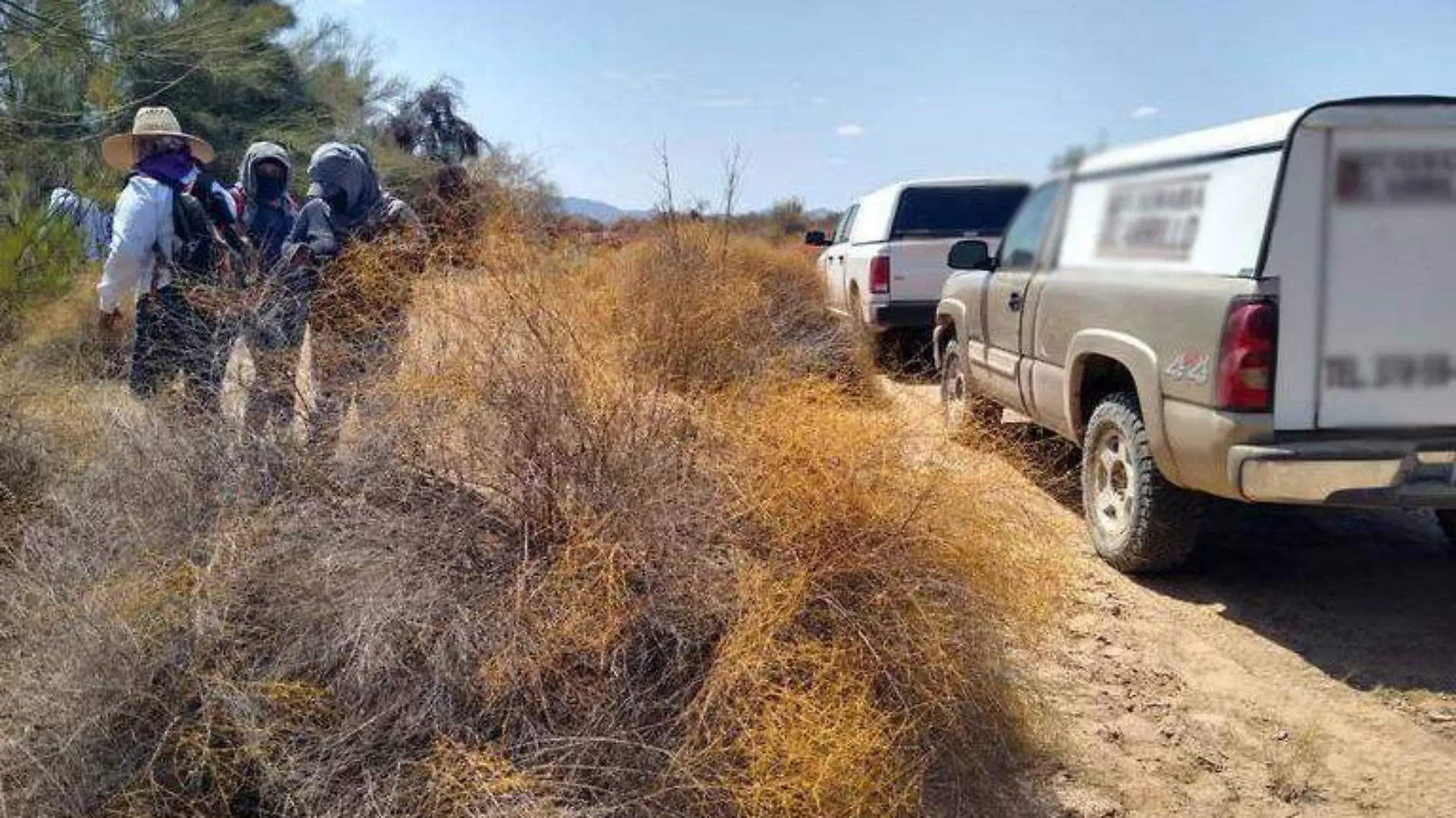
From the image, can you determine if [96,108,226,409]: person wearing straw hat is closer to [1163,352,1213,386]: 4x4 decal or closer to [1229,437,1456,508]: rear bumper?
[1163,352,1213,386]: 4x4 decal

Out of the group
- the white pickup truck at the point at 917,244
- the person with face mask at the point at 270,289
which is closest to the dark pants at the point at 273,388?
the person with face mask at the point at 270,289

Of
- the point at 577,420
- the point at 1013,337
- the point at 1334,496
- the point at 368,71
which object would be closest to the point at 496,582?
the point at 577,420

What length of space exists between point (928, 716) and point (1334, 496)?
184 cm

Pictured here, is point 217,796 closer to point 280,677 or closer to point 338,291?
point 280,677

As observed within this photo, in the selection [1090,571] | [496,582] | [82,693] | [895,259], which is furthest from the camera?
[895,259]

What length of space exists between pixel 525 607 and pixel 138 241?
301 centimetres

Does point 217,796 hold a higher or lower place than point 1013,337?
lower

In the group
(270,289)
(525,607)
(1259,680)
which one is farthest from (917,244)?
(525,607)

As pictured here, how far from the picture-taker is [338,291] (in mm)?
4430

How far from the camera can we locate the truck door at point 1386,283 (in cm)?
388

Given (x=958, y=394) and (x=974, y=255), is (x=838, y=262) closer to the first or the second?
(x=958, y=394)

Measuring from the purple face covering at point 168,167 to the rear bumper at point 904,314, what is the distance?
6.29 metres

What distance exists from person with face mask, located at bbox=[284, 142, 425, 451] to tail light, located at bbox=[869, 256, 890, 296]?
5567mm

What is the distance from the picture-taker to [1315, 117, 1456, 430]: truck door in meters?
3.88
